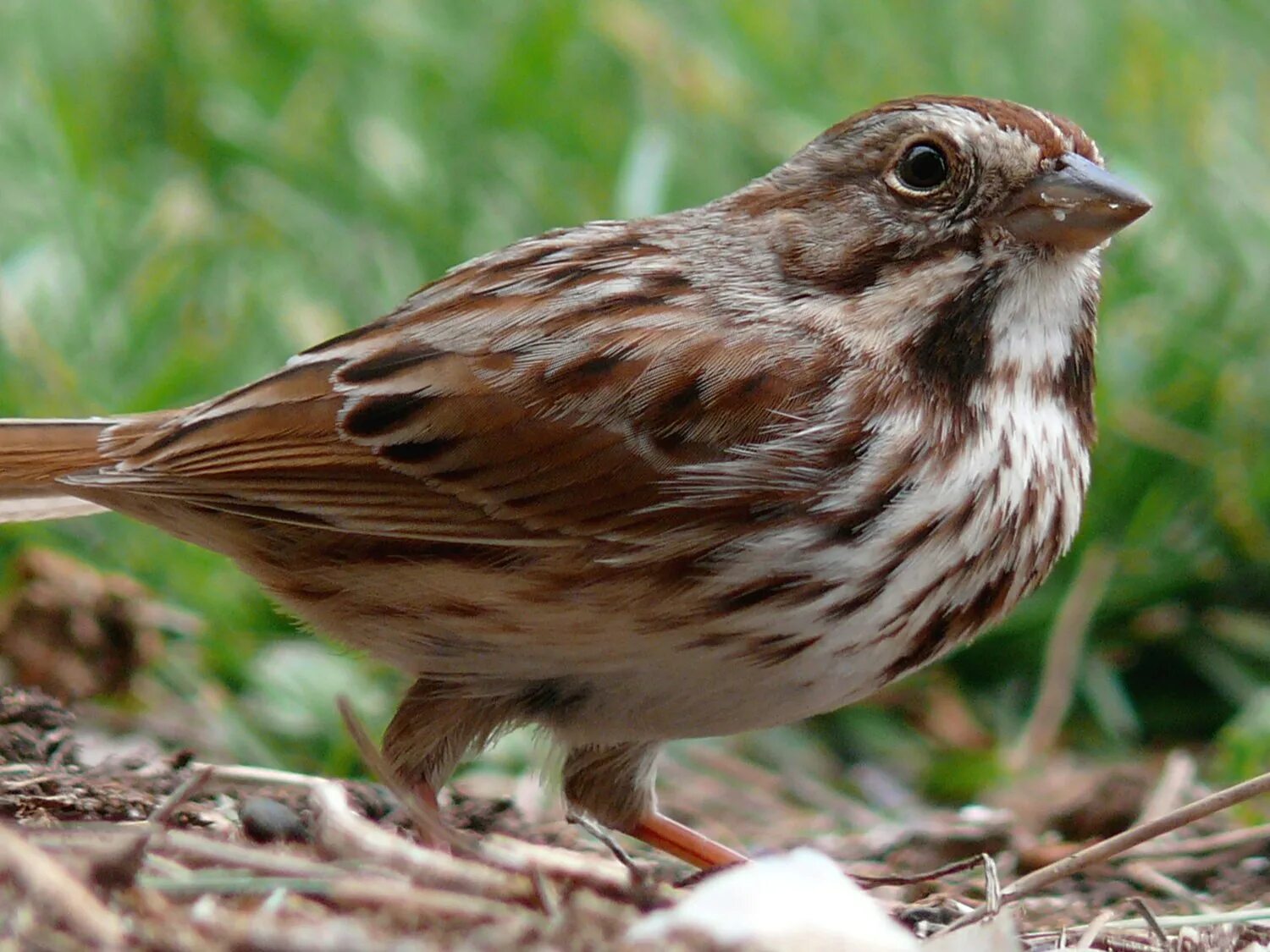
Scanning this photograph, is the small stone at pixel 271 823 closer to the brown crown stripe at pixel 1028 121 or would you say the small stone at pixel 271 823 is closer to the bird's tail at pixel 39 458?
the bird's tail at pixel 39 458

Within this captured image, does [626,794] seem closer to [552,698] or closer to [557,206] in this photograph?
[552,698]

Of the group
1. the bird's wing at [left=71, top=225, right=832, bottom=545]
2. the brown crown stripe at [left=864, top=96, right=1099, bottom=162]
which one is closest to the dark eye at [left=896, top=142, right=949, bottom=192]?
the brown crown stripe at [left=864, top=96, right=1099, bottom=162]

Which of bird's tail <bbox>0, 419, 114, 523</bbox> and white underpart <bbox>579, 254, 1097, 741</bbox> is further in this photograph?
bird's tail <bbox>0, 419, 114, 523</bbox>

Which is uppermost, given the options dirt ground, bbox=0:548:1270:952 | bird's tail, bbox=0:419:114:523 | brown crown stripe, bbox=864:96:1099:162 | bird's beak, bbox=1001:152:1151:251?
brown crown stripe, bbox=864:96:1099:162

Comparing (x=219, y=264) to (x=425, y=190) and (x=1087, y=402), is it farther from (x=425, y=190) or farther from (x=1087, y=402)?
(x=1087, y=402)

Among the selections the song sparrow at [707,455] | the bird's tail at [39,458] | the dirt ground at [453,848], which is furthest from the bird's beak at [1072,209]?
the bird's tail at [39,458]

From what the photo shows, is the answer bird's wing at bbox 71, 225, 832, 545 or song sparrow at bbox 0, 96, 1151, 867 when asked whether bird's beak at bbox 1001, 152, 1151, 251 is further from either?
bird's wing at bbox 71, 225, 832, 545
